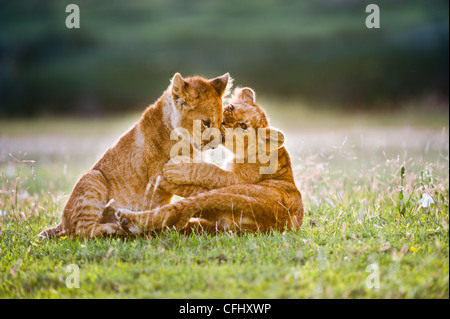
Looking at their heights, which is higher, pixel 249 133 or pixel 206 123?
pixel 206 123

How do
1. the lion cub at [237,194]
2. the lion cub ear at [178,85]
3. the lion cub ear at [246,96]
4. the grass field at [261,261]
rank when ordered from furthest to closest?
the lion cub ear at [246,96] → the lion cub ear at [178,85] → the lion cub at [237,194] → the grass field at [261,261]

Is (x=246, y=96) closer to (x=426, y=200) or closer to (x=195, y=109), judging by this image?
(x=195, y=109)

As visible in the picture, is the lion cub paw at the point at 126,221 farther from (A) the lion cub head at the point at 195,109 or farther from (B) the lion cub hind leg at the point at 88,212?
(A) the lion cub head at the point at 195,109

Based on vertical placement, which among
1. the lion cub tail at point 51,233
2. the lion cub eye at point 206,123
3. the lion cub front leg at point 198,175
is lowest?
the lion cub tail at point 51,233

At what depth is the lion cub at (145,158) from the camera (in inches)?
233

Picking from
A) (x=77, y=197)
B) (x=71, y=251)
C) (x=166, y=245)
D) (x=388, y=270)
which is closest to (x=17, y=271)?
(x=71, y=251)

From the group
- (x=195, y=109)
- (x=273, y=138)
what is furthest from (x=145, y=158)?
(x=273, y=138)

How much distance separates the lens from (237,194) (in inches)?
217

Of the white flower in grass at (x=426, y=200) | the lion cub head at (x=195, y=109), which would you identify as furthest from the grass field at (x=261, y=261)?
the lion cub head at (x=195, y=109)

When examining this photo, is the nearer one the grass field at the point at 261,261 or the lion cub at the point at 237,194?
the grass field at the point at 261,261

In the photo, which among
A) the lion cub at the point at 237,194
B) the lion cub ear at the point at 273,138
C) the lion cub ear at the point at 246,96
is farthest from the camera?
the lion cub ear at the point at 246,96

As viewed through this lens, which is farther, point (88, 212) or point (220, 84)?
point (220, 84)

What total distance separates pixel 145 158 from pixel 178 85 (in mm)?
1029
